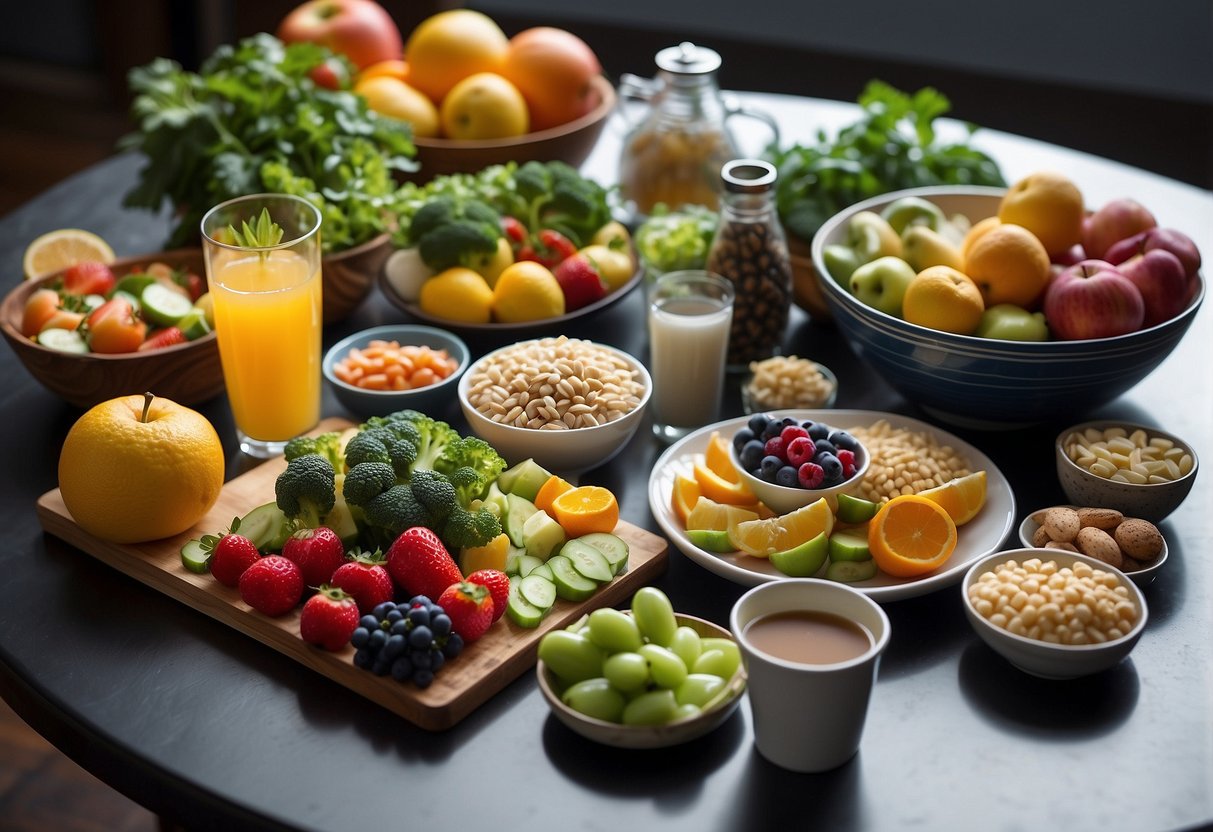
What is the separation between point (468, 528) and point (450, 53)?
1339mm

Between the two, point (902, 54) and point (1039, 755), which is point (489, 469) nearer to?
point (1039, 755)

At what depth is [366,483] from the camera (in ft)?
5.28

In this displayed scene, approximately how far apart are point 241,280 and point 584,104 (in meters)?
1.04

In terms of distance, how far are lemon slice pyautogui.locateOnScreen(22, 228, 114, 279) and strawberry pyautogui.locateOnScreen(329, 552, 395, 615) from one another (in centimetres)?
97

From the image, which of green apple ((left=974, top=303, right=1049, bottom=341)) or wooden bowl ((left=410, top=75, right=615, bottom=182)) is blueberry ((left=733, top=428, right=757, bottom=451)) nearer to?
green apple ((left=974, top=303, right=1049, bottom=341))

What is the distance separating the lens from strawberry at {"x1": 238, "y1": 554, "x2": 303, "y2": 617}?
1.50 metres

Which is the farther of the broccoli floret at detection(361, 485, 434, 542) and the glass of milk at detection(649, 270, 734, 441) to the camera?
the glass of milk at detection(649, 270, 734, 441)

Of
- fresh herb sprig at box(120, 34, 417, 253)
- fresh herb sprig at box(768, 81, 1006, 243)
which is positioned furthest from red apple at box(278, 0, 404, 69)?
fresh herb sprig at box(768, 81, 1006, 243)

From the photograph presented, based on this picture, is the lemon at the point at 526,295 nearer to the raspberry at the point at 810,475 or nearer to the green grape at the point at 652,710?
the raspberry at the point at 810,475

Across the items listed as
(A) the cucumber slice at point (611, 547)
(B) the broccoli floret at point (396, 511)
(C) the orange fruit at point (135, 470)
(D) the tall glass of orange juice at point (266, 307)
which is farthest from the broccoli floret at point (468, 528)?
(D) the tall glass of orange juice at point (266, 307)

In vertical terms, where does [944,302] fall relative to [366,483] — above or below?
above

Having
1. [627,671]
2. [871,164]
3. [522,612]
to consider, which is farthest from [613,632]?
[871,164]

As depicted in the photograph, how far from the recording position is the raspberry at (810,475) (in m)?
1.65

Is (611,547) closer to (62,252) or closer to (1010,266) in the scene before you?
(1010,266)
